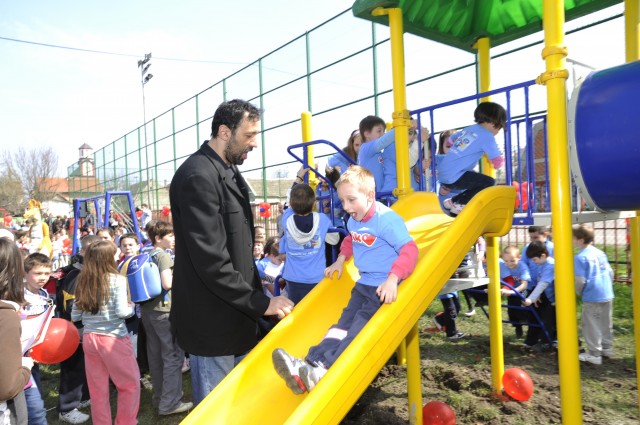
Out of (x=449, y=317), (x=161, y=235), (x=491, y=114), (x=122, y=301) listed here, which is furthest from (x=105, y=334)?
(x=449, y=317)

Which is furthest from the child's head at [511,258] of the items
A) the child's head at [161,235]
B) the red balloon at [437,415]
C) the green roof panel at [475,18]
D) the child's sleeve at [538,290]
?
the child's head at [161,235]

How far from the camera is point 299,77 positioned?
11.9m

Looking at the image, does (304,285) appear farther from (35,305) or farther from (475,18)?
(475,18)

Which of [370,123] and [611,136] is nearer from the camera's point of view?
[611,136]

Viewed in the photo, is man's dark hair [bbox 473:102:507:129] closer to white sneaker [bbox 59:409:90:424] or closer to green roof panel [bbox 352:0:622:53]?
green roof panel [bbox 352:0:622:53]

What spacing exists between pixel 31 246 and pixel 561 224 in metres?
9.82

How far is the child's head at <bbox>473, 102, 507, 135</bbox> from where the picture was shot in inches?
138

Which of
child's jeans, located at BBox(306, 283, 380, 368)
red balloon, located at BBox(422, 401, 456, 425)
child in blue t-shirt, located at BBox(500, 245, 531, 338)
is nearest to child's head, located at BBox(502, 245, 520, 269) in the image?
child in blue t-shirt, located at BBox(500, 245, 531, 338)

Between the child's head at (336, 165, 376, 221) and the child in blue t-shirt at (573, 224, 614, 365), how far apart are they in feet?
12.2

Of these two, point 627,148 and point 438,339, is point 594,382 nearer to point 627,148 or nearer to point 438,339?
point 438,339

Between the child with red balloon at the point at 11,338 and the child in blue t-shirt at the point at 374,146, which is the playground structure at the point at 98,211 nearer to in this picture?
the child in blue t-shirt at the point at 374,146

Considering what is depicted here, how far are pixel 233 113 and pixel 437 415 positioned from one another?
9.16ft

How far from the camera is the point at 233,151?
2.43 metres

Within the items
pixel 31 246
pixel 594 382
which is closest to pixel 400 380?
pixel 594 382
